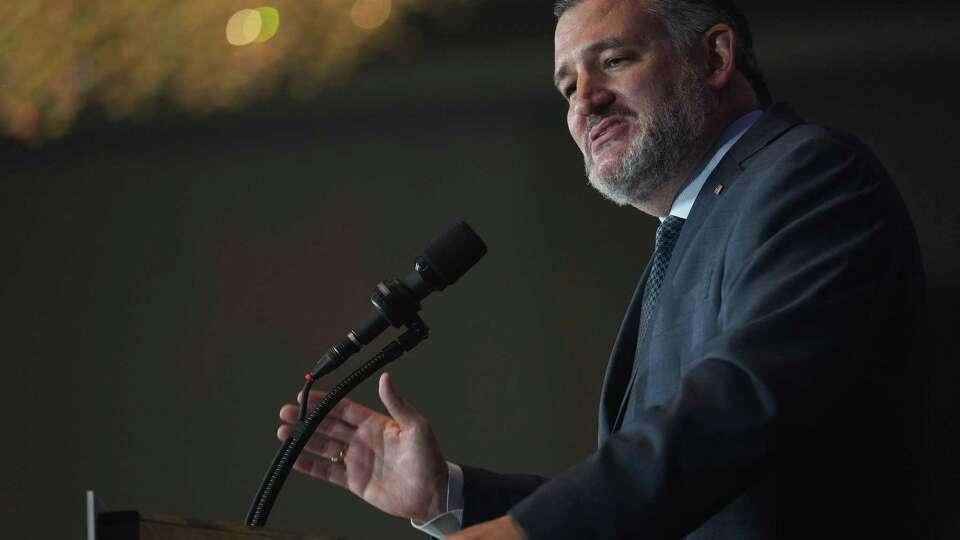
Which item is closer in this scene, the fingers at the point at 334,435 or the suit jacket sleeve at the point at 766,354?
the suit jacket sleeve at the point at 766,354

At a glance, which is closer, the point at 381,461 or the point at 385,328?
the point at 385,328

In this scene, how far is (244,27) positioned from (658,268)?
102 cm

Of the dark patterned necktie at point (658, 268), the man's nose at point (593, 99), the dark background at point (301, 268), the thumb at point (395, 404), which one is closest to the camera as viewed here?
the thumb at point (395, 404)

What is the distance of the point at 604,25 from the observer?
1.69m

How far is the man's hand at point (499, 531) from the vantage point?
0.97 metres

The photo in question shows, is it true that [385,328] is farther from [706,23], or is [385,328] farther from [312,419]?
[706,23]

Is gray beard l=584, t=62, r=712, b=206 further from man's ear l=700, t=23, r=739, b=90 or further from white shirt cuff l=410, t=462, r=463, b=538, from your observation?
white shirt cuff l=410, t=462, r=463, b=538

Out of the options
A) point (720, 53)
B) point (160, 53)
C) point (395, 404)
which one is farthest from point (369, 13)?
point (395, 404)

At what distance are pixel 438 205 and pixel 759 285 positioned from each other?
40.8 inches

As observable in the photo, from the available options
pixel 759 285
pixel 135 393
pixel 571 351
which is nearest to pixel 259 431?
pixel 135 393

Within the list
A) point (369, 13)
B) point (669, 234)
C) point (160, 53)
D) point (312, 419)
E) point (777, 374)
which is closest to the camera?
point (777, 374)

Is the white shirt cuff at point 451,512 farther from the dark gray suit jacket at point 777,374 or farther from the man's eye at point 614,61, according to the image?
the man's eye at point 614,61

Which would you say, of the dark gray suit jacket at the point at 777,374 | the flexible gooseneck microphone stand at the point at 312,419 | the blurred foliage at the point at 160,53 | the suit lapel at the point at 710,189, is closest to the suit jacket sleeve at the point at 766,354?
the dark gray suit jacket at the point at 777,374

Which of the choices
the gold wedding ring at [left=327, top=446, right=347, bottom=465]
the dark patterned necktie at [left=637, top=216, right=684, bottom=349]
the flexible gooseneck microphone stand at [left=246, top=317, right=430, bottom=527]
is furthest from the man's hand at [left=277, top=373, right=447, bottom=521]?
the dark patterned necktie at [left=637, top=216, right=684, bottom=349]
